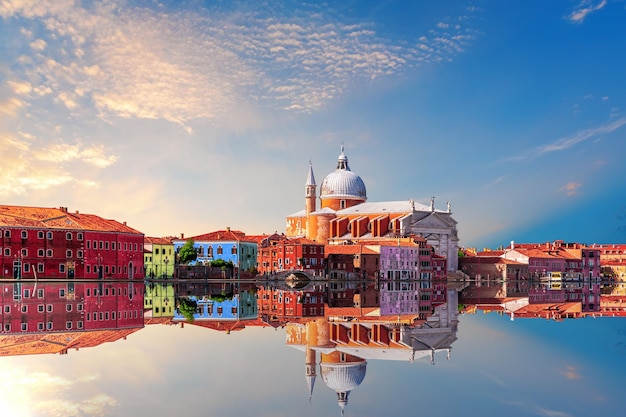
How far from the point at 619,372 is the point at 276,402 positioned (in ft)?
20.7

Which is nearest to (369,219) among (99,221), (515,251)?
(515,251)

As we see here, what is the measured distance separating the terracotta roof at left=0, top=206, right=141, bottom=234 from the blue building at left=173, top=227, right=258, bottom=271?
49.8 feet

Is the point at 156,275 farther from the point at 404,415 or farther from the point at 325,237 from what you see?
the point at 404,415

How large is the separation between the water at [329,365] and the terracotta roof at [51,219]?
89.2ft

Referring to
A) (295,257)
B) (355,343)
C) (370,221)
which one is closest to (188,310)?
(355,343)

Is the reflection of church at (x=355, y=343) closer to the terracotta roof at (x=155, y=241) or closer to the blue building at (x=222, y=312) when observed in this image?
the blue building at (x=222, y=312)

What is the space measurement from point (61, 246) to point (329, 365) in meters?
41.4

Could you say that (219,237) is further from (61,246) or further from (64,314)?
(64,314)

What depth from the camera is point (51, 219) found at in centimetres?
4934

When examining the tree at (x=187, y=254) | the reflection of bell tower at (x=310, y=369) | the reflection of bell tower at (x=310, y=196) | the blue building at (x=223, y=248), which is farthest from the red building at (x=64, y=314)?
the reflection of bell tower at (x=310, y=196)

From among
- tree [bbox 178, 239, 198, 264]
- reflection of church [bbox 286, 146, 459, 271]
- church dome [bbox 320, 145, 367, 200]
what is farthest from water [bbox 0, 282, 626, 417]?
church dome [bbox 320, 145, 367, 200]

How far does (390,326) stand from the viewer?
1970 centimetres

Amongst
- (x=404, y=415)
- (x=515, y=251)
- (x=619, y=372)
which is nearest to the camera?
(x=404, y=415)

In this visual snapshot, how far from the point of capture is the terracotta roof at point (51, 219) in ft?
155
